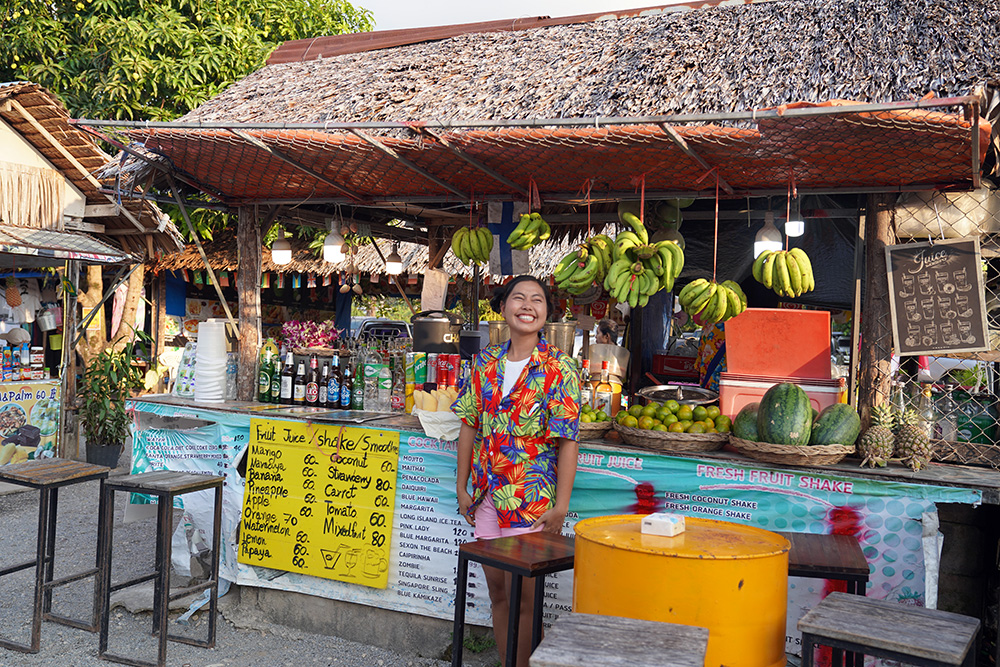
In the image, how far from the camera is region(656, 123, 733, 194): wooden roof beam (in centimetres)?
376

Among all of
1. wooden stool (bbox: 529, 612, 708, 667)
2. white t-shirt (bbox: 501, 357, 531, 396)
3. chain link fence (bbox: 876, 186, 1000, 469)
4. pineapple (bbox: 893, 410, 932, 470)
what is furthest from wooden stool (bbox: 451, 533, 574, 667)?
chain link fence (bbox: 876, 186, 1000, 469)

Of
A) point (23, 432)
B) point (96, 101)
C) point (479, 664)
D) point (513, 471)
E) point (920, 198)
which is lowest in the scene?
point (479, 664)

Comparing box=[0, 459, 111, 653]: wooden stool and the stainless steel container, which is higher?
the stainless steel container

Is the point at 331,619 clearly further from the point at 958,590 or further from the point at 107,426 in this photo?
the point at 107,426

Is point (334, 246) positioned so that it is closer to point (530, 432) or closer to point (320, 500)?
point (320, 500)

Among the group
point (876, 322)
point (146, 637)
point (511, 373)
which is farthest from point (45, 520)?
point (876, 322)

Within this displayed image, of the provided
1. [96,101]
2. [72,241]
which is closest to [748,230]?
[72,241]

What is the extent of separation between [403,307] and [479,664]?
43.2 ft

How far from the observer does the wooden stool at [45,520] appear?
440 cm

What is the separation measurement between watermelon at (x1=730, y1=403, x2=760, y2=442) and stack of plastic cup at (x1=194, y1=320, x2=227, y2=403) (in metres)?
3.65

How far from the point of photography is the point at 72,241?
9.46 metres

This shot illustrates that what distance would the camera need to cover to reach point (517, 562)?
3021 mm

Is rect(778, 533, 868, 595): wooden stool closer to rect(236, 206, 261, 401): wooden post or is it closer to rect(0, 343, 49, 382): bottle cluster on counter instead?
rect(236, 206, 261, 401): wooden post

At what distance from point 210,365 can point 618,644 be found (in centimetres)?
439
